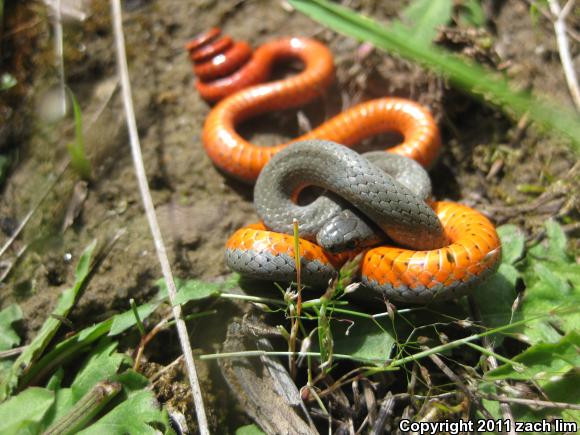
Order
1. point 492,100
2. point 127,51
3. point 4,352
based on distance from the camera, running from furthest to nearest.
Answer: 1. point 127,51
2. point 492,100
3. point 4,352

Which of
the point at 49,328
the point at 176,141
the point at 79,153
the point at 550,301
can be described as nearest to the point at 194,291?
the point at 49,328

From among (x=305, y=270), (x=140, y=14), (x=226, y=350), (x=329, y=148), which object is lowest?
(x=226, y=350)

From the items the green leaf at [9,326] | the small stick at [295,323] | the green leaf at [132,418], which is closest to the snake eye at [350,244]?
the small stick at [295,323]

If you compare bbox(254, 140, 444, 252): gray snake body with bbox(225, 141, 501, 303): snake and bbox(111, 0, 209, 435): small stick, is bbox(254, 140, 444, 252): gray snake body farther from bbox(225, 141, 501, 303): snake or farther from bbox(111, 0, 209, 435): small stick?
bbox(111, 0, 209, 435): small stick

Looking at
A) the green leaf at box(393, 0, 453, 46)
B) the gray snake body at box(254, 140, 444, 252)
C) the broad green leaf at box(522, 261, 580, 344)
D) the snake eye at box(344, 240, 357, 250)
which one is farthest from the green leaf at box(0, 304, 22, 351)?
the green leaf at box(393, 0, 453, 46)

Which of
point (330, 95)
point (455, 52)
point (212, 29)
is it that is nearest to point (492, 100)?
point (455, 52)

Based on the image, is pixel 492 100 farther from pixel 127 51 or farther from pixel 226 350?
pixel 127 51

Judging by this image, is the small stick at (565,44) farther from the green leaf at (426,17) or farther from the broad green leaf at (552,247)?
the broad green leaf at (552,247)
